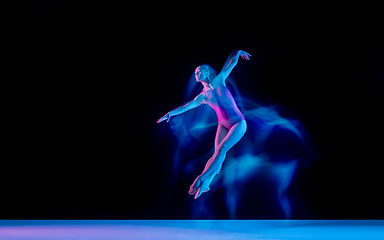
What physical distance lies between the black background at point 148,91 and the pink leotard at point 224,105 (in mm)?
779

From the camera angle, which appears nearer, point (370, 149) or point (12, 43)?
point (370, 149)

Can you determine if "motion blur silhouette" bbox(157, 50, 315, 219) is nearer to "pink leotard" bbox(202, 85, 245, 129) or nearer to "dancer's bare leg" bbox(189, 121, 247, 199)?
"pink leotard" bbox(202, 85, 245, 129)

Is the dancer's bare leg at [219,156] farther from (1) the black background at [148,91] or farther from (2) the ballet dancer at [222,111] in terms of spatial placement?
(1) the black background at [148,91]

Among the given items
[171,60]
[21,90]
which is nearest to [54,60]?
[21,90]

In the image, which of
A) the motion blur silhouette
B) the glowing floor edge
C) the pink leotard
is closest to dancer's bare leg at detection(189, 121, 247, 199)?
the pink leotard

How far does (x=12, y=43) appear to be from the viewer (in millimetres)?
5309

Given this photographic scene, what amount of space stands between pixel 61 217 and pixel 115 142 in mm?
1397

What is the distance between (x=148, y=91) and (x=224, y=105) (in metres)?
1.42

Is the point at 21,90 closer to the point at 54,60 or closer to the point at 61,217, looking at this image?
the point at 54,60

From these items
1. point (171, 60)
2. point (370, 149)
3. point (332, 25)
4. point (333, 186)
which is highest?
point (171, 60)

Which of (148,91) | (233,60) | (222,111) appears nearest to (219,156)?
(222,111)

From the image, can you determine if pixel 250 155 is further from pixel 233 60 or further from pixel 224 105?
pixel 233 60

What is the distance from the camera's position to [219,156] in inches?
161

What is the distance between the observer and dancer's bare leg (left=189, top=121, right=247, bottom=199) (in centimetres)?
392
